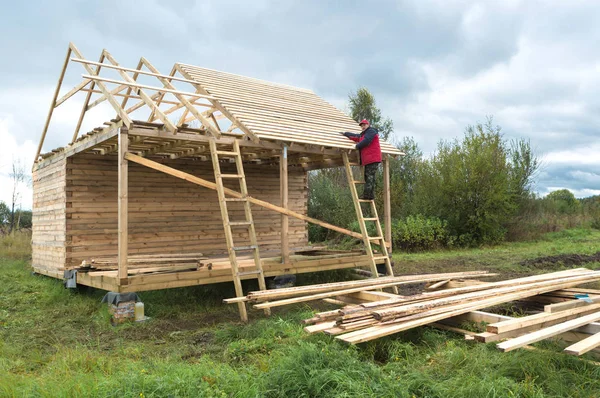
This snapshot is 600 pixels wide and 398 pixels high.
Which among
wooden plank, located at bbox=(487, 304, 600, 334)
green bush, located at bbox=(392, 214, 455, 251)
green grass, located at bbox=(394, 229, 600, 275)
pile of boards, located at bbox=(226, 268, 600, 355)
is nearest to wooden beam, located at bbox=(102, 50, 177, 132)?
pile of boards, located at bbox=(226, 268, 600, 355)

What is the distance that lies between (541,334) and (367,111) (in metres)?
23.6

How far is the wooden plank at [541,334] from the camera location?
4191mm

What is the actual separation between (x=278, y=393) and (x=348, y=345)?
107 centimetres

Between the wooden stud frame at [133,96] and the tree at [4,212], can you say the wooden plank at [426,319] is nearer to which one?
the wooden stud frame at [133,96]

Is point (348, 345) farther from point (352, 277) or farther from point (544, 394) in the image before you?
point (352, 277)

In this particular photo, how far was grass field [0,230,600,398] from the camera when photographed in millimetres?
4074

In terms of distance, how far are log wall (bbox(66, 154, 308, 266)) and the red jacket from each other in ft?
12.9

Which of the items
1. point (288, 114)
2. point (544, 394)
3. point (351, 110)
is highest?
point (351, 110)

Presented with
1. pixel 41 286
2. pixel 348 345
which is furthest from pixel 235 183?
pixel 348 345

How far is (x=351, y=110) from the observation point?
27.8 m

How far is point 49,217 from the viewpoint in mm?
11555

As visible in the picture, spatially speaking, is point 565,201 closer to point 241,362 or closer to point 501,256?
point 501,256

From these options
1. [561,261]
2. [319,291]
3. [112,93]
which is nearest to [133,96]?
[112,93]

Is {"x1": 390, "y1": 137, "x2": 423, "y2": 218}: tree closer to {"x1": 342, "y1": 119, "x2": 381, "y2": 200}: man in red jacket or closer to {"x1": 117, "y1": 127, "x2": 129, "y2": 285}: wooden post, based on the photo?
{"x1": 342, "y1": 119, "x2": 381, "y2": 200}: man in red jacket
